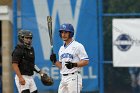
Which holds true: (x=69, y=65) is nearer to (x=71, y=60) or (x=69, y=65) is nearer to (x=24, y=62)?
(x=71, y=60)

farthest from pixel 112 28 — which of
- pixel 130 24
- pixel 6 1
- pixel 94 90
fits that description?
pixel 6 1

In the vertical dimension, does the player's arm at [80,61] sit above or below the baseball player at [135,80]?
above

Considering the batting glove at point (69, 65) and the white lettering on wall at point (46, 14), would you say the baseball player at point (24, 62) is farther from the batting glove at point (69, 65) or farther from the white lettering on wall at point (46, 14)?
the white lettering on wall at point (46, 14)

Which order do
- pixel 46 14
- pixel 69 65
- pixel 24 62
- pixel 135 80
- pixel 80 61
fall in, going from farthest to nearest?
pixel 46 14
pixel 135 80
pixel 24 62
pixel 80 61
pixel 69 65

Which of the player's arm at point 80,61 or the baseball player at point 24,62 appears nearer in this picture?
the player's arm at point 80,61

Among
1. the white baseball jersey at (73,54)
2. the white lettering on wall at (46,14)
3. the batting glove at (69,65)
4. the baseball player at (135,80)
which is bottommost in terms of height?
the baseball player at (135,80)

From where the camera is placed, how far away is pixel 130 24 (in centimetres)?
1205

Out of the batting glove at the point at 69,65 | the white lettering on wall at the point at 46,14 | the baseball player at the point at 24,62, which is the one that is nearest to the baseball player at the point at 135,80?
the white lettering on wall at the point at 46,14

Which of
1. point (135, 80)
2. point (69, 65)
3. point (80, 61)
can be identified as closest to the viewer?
point (69, 65)

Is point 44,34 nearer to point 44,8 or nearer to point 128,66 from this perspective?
point 44,8

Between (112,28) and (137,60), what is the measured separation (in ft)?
3.07

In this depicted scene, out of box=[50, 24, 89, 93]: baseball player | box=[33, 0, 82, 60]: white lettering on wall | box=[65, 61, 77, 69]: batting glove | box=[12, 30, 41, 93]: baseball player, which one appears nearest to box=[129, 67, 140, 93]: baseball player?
box=[33, 0, 82, 60]: white lettering on wall

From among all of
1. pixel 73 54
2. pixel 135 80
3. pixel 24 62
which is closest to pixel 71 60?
pixel 73 54

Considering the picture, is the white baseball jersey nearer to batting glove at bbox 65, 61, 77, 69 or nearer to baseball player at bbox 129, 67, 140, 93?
batting glove at bbox 65, 61, 77, 69
